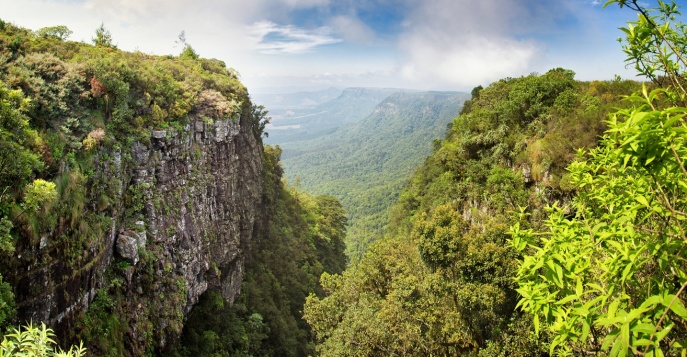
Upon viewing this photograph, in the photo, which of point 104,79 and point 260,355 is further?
point 260,355

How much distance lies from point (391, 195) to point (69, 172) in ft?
252

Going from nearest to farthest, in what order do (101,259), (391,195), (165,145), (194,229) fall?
1. (101,259)
2. (165,145)
3. (194,229)
4. (391,195)

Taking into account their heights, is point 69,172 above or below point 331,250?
above

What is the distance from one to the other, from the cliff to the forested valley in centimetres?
6

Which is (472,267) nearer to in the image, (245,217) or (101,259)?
(101,259)

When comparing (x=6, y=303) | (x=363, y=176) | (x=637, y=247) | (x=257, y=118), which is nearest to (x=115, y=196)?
(x=6, y=303)

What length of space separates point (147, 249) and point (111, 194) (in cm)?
260

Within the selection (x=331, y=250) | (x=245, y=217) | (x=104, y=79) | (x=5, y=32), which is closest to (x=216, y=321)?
(x=245, y=217)

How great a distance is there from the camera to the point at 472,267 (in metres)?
12.4

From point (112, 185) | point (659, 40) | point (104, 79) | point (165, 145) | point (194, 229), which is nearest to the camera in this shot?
point (659, 40)

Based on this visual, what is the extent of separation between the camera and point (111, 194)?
12.1m

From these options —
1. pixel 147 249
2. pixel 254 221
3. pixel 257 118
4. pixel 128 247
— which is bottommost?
pixel 254 221

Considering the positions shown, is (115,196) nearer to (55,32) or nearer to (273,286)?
(55,32)

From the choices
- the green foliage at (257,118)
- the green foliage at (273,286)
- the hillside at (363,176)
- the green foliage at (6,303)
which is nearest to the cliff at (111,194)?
the green foliage at (6,303)
